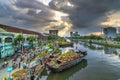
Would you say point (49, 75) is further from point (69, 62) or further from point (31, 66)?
point (69, 62)

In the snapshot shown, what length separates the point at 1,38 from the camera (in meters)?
52.1

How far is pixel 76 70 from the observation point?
45750mm

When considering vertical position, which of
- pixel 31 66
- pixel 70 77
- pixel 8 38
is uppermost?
pixel 8 38

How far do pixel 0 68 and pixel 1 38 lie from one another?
605 inches

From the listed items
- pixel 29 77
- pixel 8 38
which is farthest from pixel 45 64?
pixel 8 38

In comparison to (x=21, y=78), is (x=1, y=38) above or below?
above

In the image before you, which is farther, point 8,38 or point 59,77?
point 8,38

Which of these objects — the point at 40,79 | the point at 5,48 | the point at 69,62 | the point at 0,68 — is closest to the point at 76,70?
the point at 69,62

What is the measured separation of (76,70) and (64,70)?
148 inches

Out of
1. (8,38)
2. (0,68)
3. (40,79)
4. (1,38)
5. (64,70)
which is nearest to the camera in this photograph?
(40,79)

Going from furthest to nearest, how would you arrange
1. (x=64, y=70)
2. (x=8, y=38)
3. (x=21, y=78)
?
(x=8, y=38) < (x=64, y=70) < (x=21, y=78)

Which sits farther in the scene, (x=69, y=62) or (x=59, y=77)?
(x=69, y=62)

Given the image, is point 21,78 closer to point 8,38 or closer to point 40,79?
point 40,79

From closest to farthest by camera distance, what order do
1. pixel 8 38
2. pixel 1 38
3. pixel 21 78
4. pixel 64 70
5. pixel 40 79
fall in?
pixel 21 78 → pixel 40 79 → pixel 64 70 → pixel 1 38 → pixel 8 38
